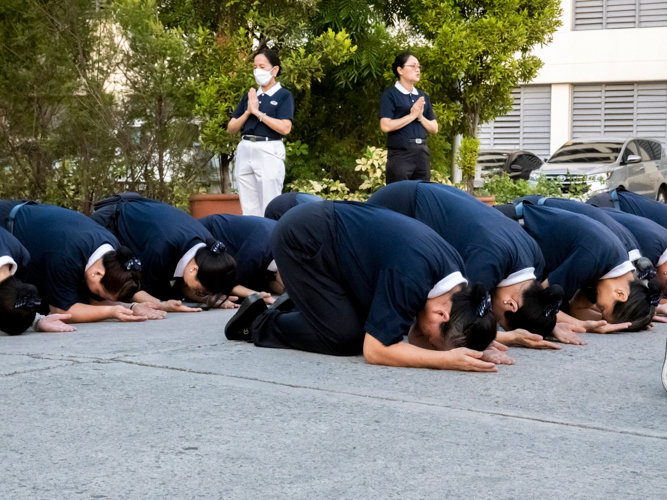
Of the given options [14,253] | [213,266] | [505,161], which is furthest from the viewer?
[505,161]

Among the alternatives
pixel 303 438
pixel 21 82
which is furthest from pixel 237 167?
pixel 303 438

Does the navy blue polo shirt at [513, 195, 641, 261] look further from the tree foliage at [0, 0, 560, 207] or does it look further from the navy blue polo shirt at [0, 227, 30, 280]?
the tree foliage at [0, 0, 560, 207]

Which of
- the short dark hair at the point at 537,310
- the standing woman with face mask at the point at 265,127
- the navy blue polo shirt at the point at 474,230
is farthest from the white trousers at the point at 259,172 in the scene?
the short dark hair at the point at 537,310

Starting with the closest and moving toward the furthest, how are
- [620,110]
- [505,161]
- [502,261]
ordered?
1. [502,261]
2. [505,161]
3. [620,110]

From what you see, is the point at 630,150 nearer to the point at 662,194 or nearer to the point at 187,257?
the point at 662,194

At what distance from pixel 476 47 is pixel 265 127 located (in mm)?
4138

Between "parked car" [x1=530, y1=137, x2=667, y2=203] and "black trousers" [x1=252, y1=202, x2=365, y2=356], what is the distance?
10888 millimetres

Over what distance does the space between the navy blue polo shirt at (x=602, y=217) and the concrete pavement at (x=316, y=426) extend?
134 centimetres

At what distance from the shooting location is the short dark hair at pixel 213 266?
5.82 meters

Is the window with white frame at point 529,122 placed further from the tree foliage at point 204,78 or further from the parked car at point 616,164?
the tree foliage at point 204,78

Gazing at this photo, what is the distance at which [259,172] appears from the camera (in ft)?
28.7

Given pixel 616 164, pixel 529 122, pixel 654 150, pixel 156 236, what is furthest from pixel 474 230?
pixel 529 122

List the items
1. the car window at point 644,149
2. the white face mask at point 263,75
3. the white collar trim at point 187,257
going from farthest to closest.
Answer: the car window at point 644,149 → the white face mask at point 263,75 → the white collar trim at point 187,257

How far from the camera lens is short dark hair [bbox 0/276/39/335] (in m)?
4.82
